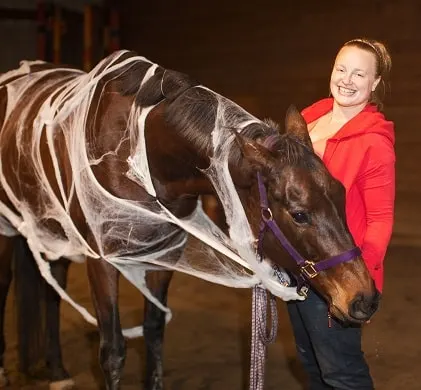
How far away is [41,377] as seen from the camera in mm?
2502

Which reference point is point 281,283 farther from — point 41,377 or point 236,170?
point 41,377

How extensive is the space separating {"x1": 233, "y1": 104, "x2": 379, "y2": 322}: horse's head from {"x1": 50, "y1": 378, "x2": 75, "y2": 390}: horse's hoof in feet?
4.12

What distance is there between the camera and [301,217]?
4.64 ft

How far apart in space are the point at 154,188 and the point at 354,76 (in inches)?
22.0

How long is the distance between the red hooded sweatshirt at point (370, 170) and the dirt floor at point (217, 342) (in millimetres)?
1028

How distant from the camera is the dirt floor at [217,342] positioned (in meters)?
2.46

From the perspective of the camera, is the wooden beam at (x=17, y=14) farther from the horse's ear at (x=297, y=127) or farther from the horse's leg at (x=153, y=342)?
the horse's ear at (x=297, y=127)

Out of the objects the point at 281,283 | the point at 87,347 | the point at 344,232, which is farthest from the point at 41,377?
the point at 344,232

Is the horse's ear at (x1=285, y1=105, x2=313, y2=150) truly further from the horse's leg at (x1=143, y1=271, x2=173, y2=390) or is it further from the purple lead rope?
the horse's leg at (x1=143, y1=271, x2=173, y2=390)

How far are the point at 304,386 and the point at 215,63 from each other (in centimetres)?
348

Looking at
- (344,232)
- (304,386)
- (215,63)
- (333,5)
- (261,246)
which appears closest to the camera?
(344,232)

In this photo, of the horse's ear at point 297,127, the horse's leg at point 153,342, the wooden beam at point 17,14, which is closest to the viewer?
the horse's ear at point 297,127

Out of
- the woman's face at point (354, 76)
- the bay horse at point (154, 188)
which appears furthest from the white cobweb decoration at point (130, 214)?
the woman's face at point (354, 76)

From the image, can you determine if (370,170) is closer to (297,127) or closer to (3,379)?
(297,127)
